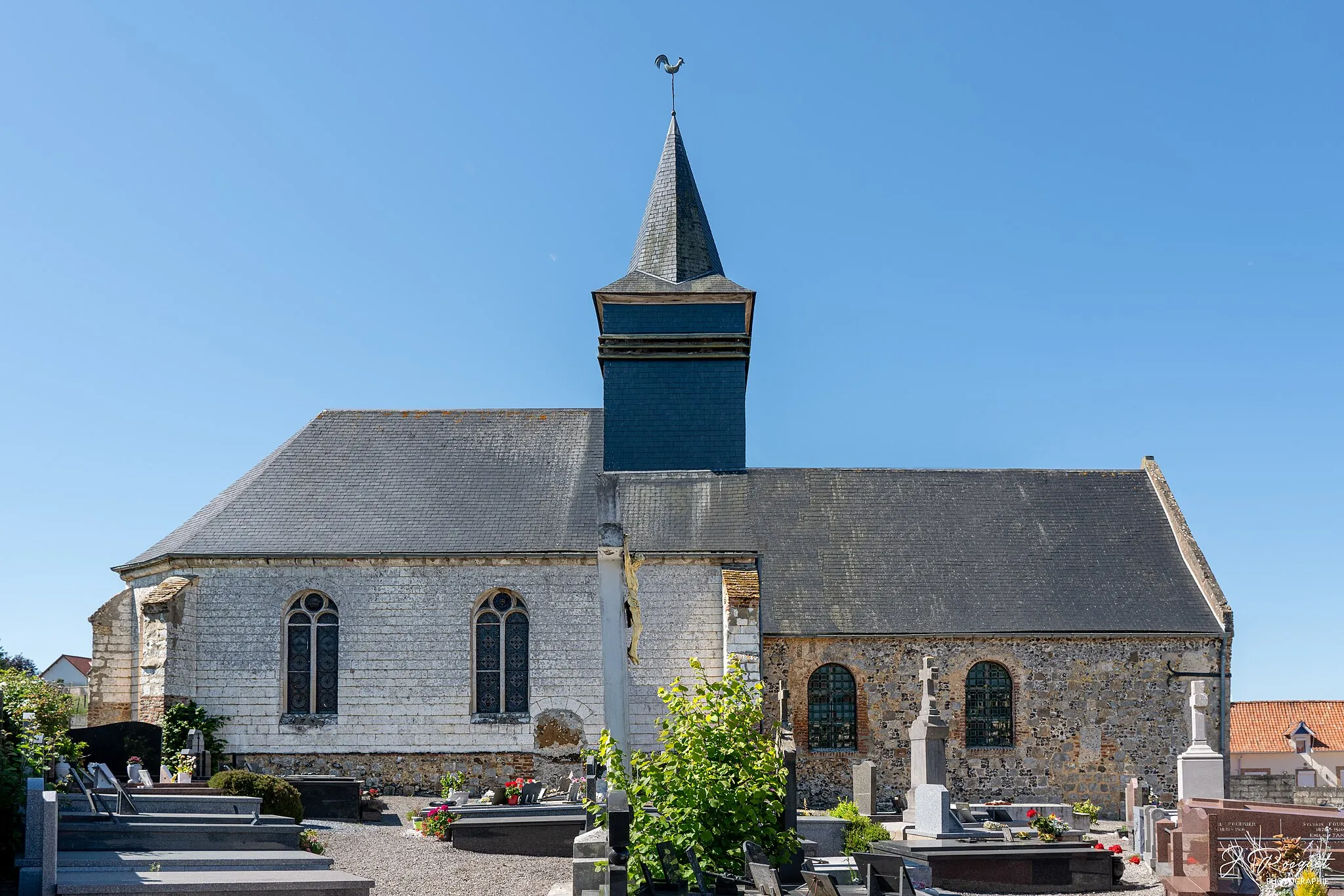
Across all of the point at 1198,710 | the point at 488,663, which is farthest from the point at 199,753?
the point at 1198,710

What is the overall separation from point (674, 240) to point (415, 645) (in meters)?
9.75

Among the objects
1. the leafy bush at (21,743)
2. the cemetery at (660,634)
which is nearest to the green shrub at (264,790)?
the cemetery at (660,634)

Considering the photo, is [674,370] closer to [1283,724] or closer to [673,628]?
[673,628]

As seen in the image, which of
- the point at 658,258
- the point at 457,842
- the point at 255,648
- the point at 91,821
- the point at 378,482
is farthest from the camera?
the point at 658,258

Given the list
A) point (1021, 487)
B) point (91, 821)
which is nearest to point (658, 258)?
point (1021, 487)

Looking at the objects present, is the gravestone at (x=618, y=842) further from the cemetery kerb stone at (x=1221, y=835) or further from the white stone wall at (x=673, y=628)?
the white stone wall at (x=673, y=628)

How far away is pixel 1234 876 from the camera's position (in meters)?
11.1

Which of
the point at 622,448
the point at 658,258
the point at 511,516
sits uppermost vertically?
the point at 658,258

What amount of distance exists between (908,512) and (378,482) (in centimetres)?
1075

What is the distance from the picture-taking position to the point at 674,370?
23.4 metres

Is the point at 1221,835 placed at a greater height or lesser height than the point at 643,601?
lesser

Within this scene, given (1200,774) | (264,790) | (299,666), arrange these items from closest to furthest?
(264,790) < (1200,774) < (299,666)

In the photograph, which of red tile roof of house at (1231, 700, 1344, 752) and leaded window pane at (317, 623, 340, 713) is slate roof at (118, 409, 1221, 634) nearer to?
leaded window pane at (317, 623, 340, 713)

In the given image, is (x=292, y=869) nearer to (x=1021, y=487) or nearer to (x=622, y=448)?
(x=622, y=448)
